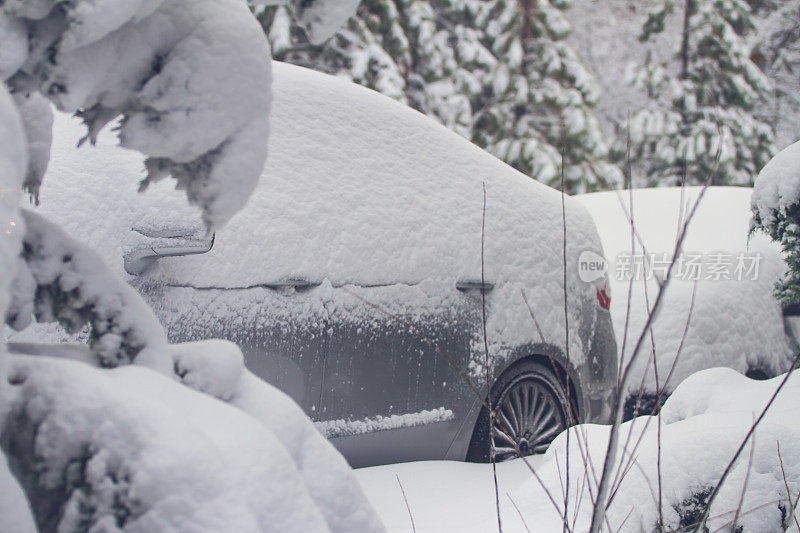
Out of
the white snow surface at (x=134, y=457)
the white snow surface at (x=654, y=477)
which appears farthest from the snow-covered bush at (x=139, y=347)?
the white snow surface at (x=654, y=477)

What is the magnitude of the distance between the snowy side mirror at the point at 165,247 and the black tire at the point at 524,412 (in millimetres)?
1505

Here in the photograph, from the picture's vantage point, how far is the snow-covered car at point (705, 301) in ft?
16.3

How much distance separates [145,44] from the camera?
959mm

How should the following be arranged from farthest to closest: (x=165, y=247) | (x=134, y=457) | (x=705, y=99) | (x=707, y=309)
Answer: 1. (x=705, y=99)
2. (x=707, y=309)
3. (x=165, y=247)
4. (x=134, y=457)

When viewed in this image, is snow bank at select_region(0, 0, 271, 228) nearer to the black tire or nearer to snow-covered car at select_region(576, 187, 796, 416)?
the black tire

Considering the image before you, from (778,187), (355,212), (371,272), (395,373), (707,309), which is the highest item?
(778,187)

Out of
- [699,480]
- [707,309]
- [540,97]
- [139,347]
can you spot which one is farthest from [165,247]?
[540,97]

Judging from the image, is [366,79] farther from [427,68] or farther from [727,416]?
[727,416]

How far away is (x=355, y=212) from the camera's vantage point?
9.57 feet

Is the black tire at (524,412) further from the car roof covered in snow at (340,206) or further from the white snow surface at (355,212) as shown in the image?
the car roof covered in snow at (340,206)

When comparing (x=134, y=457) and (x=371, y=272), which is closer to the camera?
(x=134, y=457)

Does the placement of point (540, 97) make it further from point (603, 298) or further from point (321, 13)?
point (321, 13)

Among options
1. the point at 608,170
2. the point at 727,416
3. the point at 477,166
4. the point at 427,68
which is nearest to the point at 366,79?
the point at 427,68

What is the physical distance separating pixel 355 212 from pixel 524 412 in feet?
4.23
